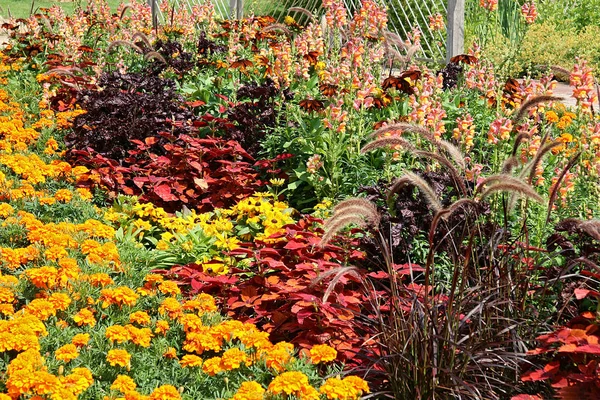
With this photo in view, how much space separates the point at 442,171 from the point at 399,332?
150cm

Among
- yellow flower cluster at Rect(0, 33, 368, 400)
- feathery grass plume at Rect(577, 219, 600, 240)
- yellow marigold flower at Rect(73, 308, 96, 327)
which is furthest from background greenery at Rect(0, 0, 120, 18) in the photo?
feathery grass plume at Rect(577, 219, 600, 240)

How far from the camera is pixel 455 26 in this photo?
806 centimetres

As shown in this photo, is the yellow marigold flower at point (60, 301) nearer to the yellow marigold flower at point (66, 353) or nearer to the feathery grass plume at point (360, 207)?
the yellow marigold flower at point (66, 353)

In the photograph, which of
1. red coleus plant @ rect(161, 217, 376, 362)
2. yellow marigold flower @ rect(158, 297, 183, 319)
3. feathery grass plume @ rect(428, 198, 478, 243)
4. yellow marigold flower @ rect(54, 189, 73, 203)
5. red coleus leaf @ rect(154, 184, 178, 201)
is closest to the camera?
feathery grass plume @ rect(428, 198, 478, 243)

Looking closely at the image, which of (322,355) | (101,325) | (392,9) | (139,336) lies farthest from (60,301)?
(392,9)

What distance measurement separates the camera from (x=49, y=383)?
2566 millimetres

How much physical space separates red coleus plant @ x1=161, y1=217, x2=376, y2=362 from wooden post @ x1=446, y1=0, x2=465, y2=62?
433 centimetres

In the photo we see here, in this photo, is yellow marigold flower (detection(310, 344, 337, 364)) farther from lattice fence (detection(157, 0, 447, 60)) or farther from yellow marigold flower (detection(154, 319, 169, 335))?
lattice fence (detection(157, 0, 447, 60))

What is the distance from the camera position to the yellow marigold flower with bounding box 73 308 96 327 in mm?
3162

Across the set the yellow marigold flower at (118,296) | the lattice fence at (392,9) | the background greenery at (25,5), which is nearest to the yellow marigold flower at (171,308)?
the yellow marigold flower at (118,296)

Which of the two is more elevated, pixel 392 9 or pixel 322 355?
pixel 392 9

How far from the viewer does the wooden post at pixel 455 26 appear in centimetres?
800

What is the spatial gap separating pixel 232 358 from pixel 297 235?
1.32m

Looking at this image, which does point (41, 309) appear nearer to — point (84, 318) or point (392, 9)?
point (84, 318)
